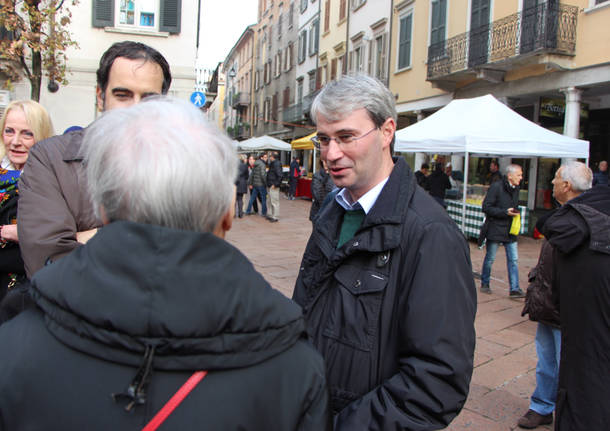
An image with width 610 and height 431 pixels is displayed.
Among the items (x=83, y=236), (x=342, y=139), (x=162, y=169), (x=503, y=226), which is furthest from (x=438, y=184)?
(x=162, y=169)

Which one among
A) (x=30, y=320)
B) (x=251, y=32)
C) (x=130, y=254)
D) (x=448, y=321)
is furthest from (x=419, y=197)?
(x=251, y=32)

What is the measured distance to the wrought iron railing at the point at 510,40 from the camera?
1205 cm

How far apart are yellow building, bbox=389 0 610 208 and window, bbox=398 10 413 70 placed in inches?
1.4

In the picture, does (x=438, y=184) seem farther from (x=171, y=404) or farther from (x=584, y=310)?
(x=171, y=404)

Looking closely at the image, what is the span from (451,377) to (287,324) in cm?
70

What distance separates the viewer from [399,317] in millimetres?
1517

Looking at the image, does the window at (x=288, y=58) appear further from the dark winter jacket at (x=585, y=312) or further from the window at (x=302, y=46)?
the dark winter jacket at (x=585, y=312)

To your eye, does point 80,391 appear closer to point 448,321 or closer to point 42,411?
point 42,411

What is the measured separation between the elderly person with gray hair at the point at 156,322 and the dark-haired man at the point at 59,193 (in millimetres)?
721

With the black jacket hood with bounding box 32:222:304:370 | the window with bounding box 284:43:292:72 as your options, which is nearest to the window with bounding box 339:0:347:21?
the window with bounding box 284:43:292:72

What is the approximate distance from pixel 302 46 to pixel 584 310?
103 ft

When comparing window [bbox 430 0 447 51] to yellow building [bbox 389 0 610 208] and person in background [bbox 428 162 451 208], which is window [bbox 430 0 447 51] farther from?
person in background [bbox 428 162 451 208]

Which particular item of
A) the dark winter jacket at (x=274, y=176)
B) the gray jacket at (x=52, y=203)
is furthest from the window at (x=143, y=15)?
the gray jacket at (x=52, y=203)

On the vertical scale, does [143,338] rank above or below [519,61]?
below
